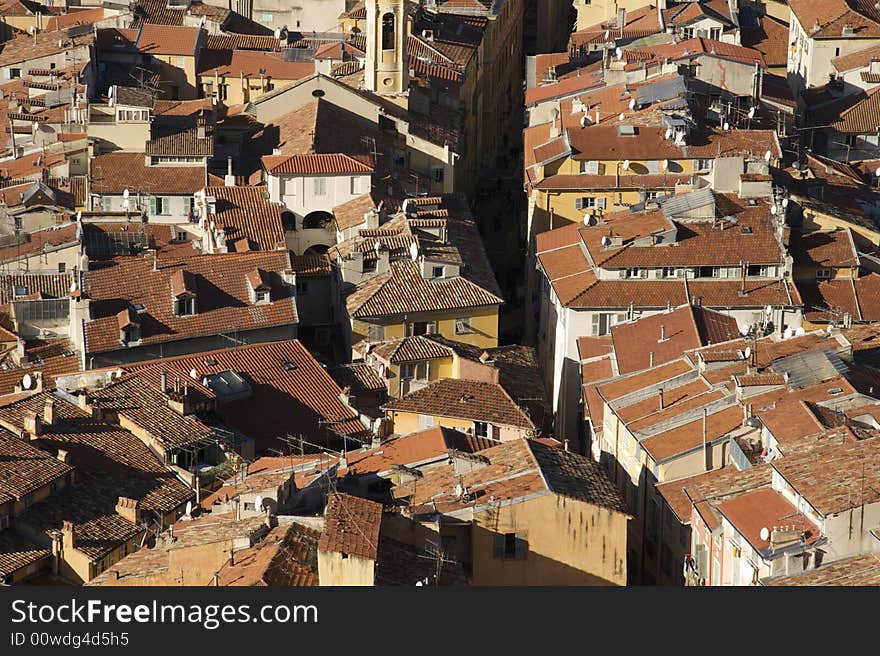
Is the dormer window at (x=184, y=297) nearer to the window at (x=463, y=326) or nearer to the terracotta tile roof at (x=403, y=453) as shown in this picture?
the window at (x=463, y=326)

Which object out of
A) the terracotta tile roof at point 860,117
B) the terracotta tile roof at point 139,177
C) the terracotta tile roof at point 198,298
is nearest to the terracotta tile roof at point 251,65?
the terracotta tile roof at point 139,177

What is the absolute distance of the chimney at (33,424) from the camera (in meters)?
60.7

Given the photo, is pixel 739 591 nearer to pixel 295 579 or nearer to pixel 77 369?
pixel 295 579

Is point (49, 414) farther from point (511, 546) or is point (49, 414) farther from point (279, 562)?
point (279, 562)

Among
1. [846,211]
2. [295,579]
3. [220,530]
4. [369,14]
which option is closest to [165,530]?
[220,530]

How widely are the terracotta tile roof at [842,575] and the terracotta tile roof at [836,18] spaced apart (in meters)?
64.1

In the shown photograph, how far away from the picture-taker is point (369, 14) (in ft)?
314

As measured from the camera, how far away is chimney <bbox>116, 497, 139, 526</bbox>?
190 feet

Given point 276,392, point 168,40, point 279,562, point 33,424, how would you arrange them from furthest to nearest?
point 168,40 < point 276,392 < point 33,424 < point 279,562

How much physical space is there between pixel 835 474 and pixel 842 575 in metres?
3.62

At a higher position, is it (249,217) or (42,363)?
(249,217)

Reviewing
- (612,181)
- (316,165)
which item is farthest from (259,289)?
(612,181)

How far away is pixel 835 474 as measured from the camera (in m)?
51.1

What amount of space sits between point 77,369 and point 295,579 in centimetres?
2316
